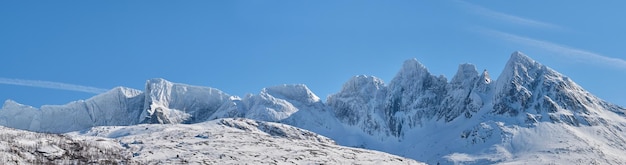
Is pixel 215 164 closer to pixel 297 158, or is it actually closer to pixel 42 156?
pixel 297 158

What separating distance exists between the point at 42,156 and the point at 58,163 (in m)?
4.92

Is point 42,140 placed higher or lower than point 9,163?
higher

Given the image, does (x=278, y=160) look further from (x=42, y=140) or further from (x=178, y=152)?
(x=42, y=140)

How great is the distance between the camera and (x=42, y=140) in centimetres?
17325

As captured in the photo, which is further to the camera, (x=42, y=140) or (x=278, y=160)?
(x=278, y=160)

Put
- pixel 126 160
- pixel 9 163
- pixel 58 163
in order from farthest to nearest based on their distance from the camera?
pixel 126 160, pixel 58 163, pixel 9 163

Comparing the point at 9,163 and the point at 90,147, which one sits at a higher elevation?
the point at 90,147

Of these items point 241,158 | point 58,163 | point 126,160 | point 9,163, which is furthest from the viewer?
point 241,158

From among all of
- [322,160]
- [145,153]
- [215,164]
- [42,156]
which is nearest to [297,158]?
[322,160]

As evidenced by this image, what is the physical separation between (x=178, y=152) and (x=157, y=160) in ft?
46.5

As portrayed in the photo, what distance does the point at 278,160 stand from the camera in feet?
626

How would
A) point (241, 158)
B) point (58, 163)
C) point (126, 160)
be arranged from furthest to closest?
point (241, 158) → point (126, 160) → point (58, 163)

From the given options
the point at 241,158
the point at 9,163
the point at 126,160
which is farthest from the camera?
the point at 241,158

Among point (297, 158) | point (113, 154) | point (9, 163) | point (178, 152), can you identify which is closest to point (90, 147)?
point (113, 154)
